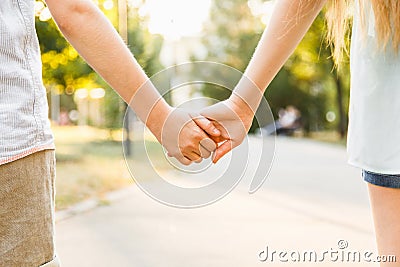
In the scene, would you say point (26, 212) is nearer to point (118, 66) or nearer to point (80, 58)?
point (118, 66)

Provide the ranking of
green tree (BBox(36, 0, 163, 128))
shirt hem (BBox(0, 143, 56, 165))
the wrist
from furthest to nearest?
green tree (BBox(36, 0, 163, 128))
the wrist
shirt hem (BBox(0, 143, 56, 165))

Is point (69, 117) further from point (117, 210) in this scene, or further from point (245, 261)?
point (245, 261)

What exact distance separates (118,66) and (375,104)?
0.49 meters

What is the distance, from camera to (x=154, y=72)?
4031 mm

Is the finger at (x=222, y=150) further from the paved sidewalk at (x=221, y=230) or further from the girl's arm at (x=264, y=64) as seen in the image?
the paved sidewalk at (x=221, y=230)

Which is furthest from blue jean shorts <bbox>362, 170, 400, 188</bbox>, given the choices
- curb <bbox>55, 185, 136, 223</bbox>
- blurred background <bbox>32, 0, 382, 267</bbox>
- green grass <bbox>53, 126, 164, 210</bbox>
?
green grass <bbox>53, 126, 164, 210</bbox>

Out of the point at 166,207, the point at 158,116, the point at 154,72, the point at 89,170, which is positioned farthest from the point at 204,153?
the point at 89,170

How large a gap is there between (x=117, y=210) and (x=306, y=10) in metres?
4.54

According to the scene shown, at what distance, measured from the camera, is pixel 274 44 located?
5.16ft

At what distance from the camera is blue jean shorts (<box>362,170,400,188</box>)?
1228 mm

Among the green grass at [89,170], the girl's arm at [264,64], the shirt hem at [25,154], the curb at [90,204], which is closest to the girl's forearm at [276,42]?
the girl's arm at [264,64]

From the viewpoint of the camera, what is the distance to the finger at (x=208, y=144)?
1697 mm

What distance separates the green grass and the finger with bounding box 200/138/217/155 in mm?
4041

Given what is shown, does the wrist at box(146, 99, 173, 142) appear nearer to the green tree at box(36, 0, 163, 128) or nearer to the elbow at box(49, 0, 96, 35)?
the elbow at box(49, 0, 96, 35)
